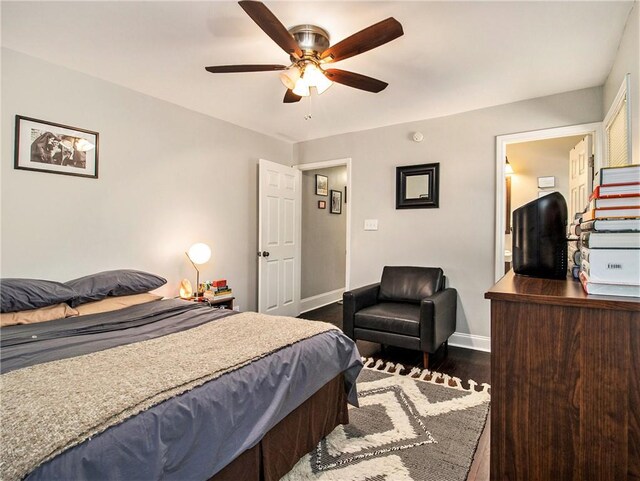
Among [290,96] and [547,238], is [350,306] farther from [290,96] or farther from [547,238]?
[547,238]

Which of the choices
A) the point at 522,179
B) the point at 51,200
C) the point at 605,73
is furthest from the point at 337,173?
the point at 51,200

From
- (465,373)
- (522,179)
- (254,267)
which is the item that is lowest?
(465,373)

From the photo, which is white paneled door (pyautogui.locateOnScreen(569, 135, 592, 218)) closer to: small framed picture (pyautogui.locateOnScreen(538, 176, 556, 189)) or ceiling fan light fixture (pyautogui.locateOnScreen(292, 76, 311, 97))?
small framed picture (pyautogui.locateOnScreen(538, 176, 556, 189))

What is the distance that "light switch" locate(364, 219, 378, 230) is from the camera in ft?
13.3

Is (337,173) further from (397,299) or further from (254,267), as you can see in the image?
(397,299)

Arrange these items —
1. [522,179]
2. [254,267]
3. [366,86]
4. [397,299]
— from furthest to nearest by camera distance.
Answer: [522,179] < [254,267] < [397,299] < [366,86]

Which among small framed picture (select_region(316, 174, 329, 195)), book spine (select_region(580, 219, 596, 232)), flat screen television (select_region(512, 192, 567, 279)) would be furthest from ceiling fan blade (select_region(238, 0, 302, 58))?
small framed picture (select_region(316, 174, 329, 195))

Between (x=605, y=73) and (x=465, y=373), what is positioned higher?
(x=605, y=73)

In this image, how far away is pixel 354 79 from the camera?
2262 mm

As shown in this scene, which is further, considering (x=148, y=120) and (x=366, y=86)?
(x=148, y=120)

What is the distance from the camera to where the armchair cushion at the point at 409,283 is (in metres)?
Answer: 3.41

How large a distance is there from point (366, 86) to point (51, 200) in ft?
8.13

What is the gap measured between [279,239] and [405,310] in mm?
1884

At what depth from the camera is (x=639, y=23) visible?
5.69ft
